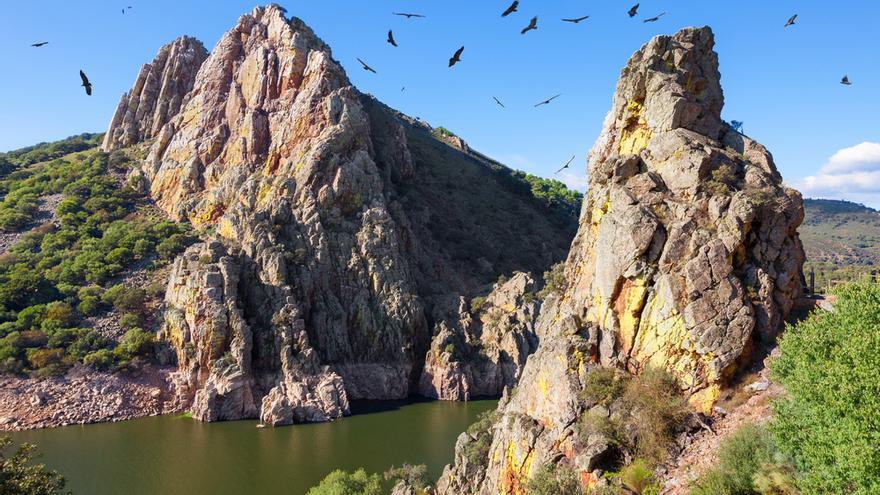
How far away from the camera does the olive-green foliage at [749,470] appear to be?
16188 mm

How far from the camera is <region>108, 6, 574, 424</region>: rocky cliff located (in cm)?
6022

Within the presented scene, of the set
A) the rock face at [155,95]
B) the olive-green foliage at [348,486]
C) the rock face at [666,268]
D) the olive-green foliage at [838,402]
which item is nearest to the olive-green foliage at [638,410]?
the rock face at [666,268]

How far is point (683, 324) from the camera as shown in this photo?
22.5m

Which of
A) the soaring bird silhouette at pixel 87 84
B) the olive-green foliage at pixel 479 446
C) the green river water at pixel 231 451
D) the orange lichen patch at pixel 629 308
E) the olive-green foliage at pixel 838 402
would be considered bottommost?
the green river water at pixel 231 451

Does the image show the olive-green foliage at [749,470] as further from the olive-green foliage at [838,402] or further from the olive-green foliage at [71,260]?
the olive-green foliage at [71,260]

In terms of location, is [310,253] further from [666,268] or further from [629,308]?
[666,268]

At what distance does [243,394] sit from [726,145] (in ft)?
160

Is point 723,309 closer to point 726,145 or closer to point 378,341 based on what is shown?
point 726,145

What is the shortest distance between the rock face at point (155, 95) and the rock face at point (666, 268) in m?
92.5

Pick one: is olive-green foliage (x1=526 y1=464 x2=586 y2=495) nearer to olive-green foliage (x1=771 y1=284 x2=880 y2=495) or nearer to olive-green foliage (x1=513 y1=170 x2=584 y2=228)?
olive-green foliage (x1=771 y1=284 x2=880 y2=495)

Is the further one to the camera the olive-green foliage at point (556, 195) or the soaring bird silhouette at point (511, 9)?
the olive-green foliage at point (556, 195)

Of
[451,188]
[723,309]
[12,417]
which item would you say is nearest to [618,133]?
[723,309]

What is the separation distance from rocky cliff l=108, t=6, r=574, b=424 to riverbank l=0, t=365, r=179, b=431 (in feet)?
9.76

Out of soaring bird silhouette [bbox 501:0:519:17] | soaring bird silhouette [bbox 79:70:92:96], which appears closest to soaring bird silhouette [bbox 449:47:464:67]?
soaring bird silhouette [bbox 501:0:519:17]
